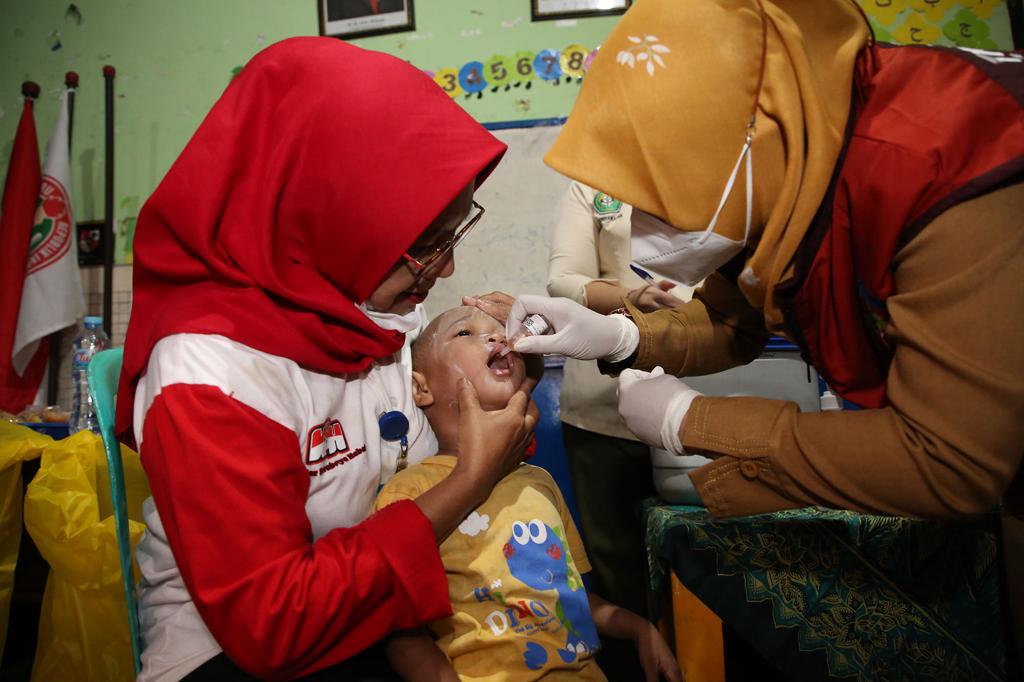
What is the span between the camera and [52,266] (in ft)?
A: 11.3

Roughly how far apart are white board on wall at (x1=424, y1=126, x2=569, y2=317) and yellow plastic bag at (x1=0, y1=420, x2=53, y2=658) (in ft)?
5.90

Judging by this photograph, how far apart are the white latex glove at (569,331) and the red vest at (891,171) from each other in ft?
1.58

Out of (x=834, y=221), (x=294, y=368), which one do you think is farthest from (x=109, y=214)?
(x=834, y=221)

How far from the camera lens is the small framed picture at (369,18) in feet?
11.3

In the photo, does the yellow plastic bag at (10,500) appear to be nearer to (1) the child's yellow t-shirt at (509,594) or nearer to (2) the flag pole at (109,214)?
(1) the child's yellow t-shirt at (509,594)

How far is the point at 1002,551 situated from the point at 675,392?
0.71 m

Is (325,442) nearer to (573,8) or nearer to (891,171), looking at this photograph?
(891,171)

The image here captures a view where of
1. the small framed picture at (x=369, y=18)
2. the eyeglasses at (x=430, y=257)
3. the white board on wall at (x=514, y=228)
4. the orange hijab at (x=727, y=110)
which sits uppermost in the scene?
the small framed picture at (x=369, y=18)

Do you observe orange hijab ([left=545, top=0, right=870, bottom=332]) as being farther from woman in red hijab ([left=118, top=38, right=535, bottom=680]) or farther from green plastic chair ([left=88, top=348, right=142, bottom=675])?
Result: green plastic chair ([left=88, top=348, right=142, bottom=675])

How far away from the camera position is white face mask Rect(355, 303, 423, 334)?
1562 millimetres

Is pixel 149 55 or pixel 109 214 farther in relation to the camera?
pixel 149 55

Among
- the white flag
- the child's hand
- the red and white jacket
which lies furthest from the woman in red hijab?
the white flag

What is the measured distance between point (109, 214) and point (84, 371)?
A: 2.84ft

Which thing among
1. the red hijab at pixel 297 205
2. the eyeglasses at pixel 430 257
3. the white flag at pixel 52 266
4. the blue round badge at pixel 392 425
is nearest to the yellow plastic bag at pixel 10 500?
the red hijab at pixel 297 205
